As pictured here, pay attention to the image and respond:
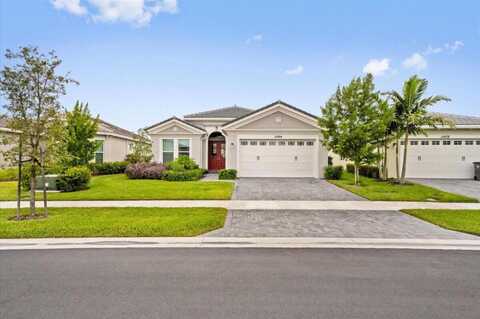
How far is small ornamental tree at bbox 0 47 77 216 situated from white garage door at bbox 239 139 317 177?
1158cm

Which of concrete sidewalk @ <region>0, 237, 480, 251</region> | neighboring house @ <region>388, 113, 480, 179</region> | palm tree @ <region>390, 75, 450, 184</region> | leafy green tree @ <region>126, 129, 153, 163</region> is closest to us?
concrete sidewalk @ <region>0, 237, 480, 251</region>

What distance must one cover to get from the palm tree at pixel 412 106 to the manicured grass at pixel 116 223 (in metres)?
13.0

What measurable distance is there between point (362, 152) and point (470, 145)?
33.0ft

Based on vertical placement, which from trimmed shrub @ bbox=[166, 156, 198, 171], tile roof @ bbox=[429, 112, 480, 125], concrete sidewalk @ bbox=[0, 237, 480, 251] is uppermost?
Answer: tile roof @ bbox=[429, 112, 480, 125]

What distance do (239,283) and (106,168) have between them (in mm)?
20232

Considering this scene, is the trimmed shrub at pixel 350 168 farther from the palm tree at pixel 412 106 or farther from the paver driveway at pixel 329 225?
the paver driveway at pixel 329 225

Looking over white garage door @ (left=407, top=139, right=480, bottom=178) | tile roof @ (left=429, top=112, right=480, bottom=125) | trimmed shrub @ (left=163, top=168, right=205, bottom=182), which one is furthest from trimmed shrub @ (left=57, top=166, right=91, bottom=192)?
tile roof @ (left=429, top=112, right=480, bottom=125)

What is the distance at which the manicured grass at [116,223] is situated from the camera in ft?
19.5

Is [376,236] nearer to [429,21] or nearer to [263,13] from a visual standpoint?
[263,13]

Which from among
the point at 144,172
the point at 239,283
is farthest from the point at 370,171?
the point at 239,283

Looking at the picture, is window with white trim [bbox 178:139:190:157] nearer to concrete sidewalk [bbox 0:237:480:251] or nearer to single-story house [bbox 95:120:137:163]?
single-story house [bbox 95:120:137:163]

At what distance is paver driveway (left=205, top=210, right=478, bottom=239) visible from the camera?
6082 millimetres

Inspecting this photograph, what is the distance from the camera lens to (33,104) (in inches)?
286

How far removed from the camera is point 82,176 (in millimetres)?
12336
